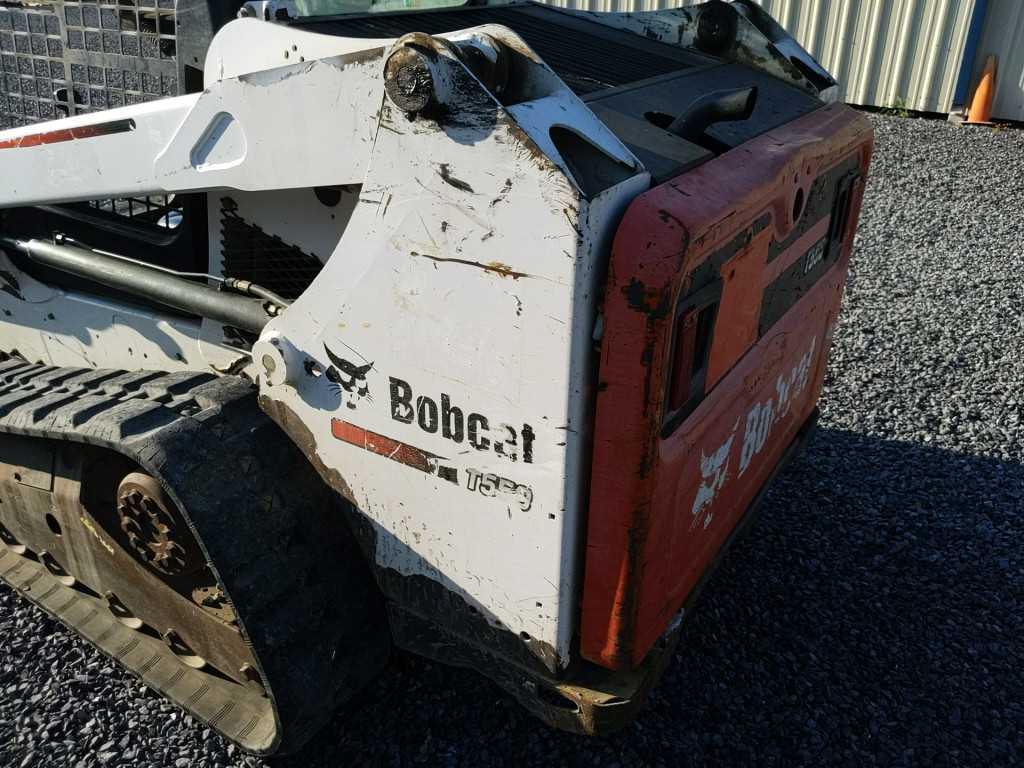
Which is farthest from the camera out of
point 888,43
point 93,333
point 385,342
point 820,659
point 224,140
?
point 888,43

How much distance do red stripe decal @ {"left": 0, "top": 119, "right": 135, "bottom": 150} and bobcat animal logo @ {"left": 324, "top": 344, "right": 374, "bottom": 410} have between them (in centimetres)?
70

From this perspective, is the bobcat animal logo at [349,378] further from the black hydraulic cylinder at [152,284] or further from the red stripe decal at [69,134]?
the red stripe decal at [69,134]

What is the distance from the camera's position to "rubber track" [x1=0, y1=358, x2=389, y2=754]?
1.80 metres

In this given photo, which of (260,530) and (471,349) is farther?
→ (260,530)

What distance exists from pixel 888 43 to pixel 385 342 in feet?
31.3

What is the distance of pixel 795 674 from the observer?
2541 mm

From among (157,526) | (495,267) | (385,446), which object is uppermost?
(495,267)

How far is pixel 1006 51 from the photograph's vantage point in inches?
363

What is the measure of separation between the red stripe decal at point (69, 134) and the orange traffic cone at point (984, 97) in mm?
9412

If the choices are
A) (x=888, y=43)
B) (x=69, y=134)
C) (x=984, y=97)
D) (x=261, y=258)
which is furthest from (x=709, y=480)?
(x=888, y=43)

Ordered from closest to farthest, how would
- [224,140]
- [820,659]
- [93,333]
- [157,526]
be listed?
[224,140] → [157,526] → [93,333] → [820,659]

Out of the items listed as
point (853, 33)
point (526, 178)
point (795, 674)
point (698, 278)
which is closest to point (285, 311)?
point (526, 178)

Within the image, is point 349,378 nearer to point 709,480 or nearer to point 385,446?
point 385,446

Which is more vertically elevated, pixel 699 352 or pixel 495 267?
pixel 495 267
